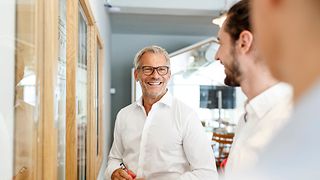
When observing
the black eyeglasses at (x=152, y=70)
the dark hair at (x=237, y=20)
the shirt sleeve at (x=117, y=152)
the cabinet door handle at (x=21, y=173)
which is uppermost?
the dark hair at (x=237, y=20)

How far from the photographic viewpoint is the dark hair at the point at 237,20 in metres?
1.05

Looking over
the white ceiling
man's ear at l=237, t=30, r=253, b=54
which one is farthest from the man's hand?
the white ceiling

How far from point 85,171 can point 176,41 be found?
465 centimetres

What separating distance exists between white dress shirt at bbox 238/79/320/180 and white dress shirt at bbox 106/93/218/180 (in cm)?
123

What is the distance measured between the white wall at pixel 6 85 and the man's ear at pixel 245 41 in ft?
2.36

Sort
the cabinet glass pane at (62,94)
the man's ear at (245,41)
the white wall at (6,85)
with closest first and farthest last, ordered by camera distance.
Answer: the white wall at (6,85)
the man's ear at (245,41)
the cabinet glass pane at (62,94)

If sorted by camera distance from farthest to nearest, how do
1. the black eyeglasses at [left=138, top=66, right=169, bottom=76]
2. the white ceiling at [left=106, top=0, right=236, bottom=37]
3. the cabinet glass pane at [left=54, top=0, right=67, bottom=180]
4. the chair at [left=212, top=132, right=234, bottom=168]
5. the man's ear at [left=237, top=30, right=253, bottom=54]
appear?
the chair at [left=212, top=132, right=234, bottom=168]
the white ceiling at [left=106, top=0, right=236, bottom=37]
the black eyeglasses at [left=138, top=66, right=169, bottom=76]
the cabinet glass pane at [left=54, top=0, right=67, bottom=180]
the man's ear at [left=237, top=30, right=253, bottom=54]

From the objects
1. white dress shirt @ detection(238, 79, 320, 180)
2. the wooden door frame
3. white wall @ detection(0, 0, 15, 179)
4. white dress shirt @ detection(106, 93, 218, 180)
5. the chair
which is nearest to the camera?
white dress shirt @ detection(238, 79, 320, 180)

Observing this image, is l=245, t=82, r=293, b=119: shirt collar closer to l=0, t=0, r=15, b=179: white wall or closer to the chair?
l=0, t=0, r=15, b=179: white wall

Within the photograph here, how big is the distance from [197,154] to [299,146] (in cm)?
126

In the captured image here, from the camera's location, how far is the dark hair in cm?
105

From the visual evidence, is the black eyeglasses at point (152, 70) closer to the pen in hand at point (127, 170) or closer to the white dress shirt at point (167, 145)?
the white dress shirt at point (167, 145)

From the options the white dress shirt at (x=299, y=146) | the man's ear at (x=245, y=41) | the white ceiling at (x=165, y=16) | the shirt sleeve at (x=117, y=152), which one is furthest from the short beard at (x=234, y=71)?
the white ceiling at (x=165, y=16)

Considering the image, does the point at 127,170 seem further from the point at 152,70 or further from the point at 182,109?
the point at 152,70
